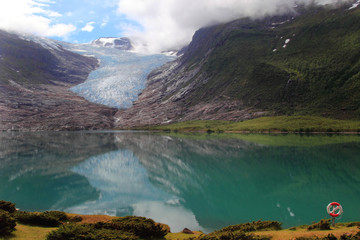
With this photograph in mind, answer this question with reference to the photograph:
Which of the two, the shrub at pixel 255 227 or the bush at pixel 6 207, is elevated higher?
the bush at pixel 6 207

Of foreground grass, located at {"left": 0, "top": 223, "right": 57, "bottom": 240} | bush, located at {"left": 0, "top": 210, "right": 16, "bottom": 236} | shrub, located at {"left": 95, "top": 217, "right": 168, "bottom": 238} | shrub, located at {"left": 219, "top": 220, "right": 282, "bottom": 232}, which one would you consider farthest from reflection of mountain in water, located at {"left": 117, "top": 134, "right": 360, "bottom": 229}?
bush, located at {"left": 0, "top": 210, "right": 16, "bottom": 236}

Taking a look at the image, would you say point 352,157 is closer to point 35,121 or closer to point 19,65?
point 35,121

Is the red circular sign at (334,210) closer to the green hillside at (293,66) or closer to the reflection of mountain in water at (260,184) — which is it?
the reflection of mountain in water at (260,184)


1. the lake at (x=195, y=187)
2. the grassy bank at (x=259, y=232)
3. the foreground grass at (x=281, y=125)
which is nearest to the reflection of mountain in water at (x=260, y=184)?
the lake at (x=195, y=187)

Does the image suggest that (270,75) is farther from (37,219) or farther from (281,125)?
(37,219)

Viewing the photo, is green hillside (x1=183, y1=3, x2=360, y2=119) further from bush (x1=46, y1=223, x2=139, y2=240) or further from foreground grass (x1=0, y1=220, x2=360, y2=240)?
bush (x1=46, y1=223, x2=139, y2=240)

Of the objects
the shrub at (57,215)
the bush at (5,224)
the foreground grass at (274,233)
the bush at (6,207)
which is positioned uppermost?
the bush at (6,207)

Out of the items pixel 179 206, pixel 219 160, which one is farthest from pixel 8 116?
pixel 179 206
